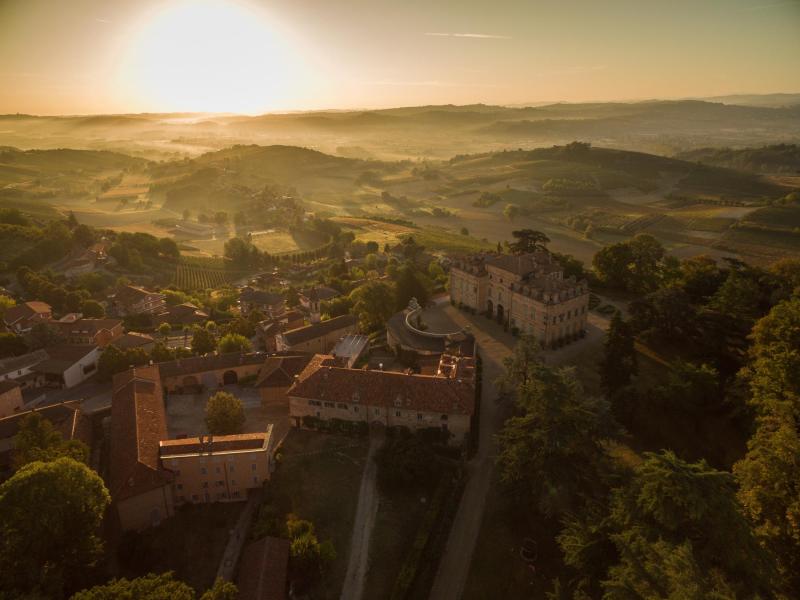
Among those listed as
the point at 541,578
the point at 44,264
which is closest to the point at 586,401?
the point at 541,578

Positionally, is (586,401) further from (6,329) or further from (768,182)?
(768,182)

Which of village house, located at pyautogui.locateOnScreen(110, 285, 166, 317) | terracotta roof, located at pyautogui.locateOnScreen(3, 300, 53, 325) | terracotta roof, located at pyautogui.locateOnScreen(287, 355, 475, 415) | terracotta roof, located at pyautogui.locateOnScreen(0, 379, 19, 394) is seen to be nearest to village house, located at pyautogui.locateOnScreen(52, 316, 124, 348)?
terracotta roof, located at pyautogui.locateOnScreen(3, 300, 53, 325)

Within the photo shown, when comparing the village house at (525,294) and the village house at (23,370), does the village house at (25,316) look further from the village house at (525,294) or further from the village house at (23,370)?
the village house at (525,294)

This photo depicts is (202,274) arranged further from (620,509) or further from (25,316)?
(620,509)

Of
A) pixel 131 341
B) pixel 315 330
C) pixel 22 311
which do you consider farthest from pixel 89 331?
pixel 315 330

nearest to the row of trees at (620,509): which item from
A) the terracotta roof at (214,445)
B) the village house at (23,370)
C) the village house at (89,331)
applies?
the terracotta roof at (214,445)

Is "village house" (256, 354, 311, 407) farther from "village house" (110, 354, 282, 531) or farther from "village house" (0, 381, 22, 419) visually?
"village house" (0, 381, 22, 419)
